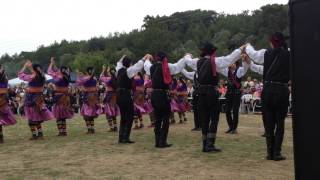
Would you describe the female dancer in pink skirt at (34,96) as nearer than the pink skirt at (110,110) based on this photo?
Yes

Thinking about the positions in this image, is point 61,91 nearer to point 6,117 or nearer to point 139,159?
point 6,117

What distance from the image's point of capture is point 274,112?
8.00m

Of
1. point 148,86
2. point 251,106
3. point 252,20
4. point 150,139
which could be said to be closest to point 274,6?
point 252,20

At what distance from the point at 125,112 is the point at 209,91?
266 centimetres

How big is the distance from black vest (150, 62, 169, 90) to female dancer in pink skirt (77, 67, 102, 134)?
3799 mm

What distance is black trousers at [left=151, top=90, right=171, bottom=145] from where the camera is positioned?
9.77 metres

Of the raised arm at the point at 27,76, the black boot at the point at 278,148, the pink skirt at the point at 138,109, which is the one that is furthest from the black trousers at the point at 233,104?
the raised arm at the point at 27,76

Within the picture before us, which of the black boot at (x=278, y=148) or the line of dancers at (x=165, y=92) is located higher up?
the line of dancers at (x=165, y=92)

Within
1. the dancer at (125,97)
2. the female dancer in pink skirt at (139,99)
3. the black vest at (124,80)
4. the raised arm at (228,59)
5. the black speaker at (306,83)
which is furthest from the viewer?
the female dancer in pink skirt at (139,99)

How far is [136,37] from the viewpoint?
74.1m

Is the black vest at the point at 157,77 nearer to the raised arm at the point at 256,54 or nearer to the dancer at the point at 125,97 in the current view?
the dancer at the point at 125,97

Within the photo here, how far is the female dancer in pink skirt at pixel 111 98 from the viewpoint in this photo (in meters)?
13.6

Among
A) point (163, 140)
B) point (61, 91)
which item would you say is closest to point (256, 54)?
point (163, 140)

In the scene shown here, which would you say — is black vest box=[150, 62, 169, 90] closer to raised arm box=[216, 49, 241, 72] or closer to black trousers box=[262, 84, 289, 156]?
raised arm box=[216, 49, 241, 72]
